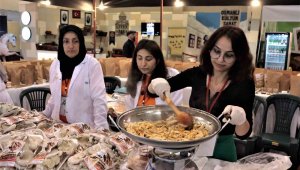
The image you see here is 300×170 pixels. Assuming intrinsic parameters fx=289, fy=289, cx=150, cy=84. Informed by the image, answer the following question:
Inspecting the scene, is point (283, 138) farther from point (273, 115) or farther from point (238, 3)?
point (238, 3)

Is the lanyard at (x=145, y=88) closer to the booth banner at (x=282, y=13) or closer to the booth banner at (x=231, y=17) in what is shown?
the booth banner at (x=282, y=13)

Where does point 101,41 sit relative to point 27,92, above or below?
above

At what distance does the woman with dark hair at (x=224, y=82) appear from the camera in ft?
4.04

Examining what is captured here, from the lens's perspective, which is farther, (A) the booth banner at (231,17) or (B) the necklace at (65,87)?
(A) the booth banner at (231,17)

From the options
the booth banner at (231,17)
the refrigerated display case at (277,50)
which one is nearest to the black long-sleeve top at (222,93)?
the refrigerated display case at (277,50)

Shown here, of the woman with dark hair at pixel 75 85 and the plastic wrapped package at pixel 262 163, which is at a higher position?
the woman with dark hair at pixel 75 85

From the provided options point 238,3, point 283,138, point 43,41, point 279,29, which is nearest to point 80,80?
point 283,138

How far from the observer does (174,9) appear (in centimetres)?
758

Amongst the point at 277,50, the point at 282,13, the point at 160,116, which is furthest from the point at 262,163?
the point at 277,50

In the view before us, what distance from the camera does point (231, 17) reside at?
6.48m

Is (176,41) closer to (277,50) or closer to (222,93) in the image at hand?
(277,50)

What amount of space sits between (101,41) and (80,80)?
7.30 meters

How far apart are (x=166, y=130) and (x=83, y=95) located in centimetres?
114

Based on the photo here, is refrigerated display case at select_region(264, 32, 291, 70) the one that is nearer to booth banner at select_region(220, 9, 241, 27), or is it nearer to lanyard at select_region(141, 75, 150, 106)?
booth banner at select_region(220, 9, 241, 27)
